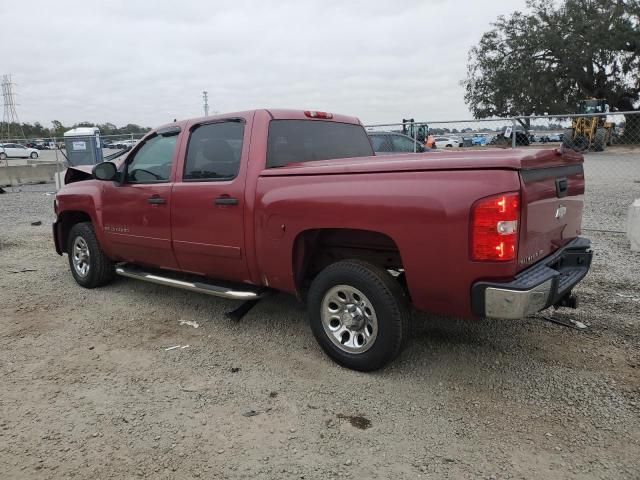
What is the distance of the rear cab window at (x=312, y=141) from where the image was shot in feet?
13.4

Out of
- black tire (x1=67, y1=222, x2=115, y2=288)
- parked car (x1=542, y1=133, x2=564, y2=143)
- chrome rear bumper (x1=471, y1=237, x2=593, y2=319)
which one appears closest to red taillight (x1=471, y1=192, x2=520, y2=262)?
chrome rear bumper (x1=471, y1=237, x2=593, y2=319)

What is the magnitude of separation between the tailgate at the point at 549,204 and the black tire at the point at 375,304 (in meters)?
0.79

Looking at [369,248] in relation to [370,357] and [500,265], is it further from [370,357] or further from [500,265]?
[500,265]

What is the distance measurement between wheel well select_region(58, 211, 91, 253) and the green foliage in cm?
3543

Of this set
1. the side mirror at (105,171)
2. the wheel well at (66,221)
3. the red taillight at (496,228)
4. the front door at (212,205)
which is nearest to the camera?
the red taillight at (496,228)

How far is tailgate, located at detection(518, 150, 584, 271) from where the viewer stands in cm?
287

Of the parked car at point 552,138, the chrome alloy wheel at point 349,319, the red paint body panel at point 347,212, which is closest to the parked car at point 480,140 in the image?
the parked car at point 552,138

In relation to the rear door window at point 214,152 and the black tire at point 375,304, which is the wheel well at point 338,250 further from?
the rear door window at point 214,152

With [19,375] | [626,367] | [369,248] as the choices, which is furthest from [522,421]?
[19,375]

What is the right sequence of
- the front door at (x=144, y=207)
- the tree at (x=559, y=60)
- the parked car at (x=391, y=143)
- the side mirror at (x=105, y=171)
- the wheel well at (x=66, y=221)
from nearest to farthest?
the front door at (x=144, y=207), the side mirror at (x=105, y=171), the wheel well at (x=66, y=221), the parked car at (x=391, y=143), the tree at (x=559, y=60)

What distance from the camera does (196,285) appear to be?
174 inches

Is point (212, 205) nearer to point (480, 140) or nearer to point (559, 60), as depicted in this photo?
point (480, 140)

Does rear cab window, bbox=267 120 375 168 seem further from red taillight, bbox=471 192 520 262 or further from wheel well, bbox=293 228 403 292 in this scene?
red taillight, bbox=471 192 520 262

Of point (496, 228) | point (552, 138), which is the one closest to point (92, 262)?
point (496, 228)
